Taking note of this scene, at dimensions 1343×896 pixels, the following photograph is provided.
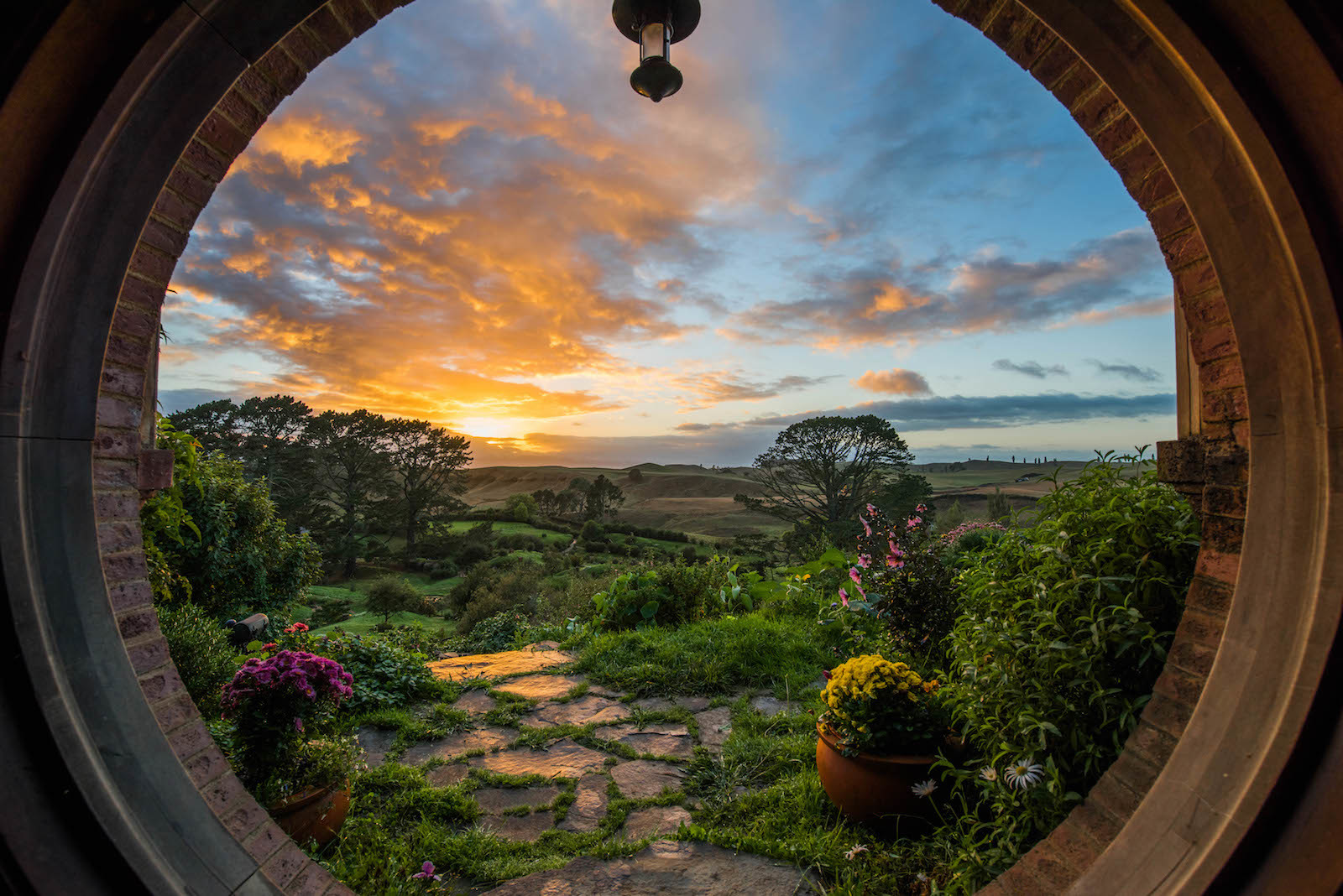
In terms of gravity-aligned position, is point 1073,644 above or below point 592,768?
above

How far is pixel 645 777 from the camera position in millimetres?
3342

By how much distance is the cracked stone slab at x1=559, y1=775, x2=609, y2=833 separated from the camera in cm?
285

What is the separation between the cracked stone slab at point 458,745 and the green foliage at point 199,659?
1.32 meters

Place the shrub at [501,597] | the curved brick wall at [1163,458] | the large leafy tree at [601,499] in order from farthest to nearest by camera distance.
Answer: the large leafy tree at [601,499], the shrub at [501,597], the curved brick wall at [1163,458]

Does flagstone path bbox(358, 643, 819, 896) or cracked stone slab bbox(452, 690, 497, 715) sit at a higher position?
flagstone path bbox(358, 643, 819, 896)

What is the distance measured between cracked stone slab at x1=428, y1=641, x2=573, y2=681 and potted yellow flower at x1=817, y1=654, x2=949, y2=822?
3.41m

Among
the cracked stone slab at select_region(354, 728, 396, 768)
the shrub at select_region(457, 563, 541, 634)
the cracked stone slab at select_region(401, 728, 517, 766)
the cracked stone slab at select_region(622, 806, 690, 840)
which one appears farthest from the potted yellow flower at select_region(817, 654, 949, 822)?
the shrub at select_region(457, 563, 541, 634)

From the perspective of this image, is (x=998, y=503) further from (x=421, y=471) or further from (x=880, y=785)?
(x=421, y=471)

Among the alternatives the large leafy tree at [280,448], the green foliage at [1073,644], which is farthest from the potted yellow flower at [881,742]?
the large leafy tree at [280,448]

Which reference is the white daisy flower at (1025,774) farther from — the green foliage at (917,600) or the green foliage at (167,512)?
the green foliage at (167,512)

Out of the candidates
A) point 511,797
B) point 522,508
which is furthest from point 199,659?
point 522,508

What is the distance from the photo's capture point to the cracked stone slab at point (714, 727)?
3.76m

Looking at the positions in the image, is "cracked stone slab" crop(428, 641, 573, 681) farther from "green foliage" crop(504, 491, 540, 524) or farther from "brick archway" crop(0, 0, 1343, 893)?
"green foliage" crop(504, 491, 540, 524)

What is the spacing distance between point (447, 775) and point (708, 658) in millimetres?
2429
